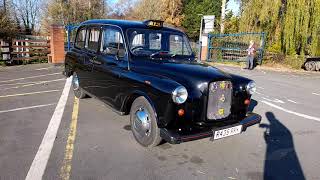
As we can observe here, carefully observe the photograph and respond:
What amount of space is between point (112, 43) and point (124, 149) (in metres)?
2.07

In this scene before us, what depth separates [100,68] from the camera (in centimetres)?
586

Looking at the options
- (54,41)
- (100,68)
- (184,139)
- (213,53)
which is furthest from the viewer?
(213,53)

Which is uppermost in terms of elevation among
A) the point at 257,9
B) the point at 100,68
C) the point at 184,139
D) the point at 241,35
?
the point at 257,9

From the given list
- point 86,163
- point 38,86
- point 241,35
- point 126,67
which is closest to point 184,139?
point 86,163

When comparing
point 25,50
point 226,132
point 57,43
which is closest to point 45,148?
point 226,132

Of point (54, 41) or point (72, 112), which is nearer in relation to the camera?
point (72, 112)

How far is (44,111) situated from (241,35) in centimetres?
1576

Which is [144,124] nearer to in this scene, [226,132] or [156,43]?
[226,132]

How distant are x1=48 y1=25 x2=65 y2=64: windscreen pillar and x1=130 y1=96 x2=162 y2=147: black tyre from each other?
12.2 m

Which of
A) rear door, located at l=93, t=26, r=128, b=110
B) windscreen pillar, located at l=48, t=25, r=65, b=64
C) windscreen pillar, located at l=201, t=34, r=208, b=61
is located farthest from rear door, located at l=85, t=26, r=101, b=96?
windscreen pillar, located at l=201, t=34, r=208, b=61

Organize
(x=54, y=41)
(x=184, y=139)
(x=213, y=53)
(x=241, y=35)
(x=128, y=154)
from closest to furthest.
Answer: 1. (x=184, y=139)
2. (x=128, y=154)
3. (x=54, y=41)
4. (x=241, y=35)
5. (x=213, y=53)

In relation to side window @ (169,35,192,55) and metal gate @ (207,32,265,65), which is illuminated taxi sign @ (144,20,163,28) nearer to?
side window @ (169,35,192,55)

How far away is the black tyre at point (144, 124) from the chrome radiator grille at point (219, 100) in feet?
2.76

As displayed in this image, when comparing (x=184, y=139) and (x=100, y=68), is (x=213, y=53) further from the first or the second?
(x=184, y=139)
